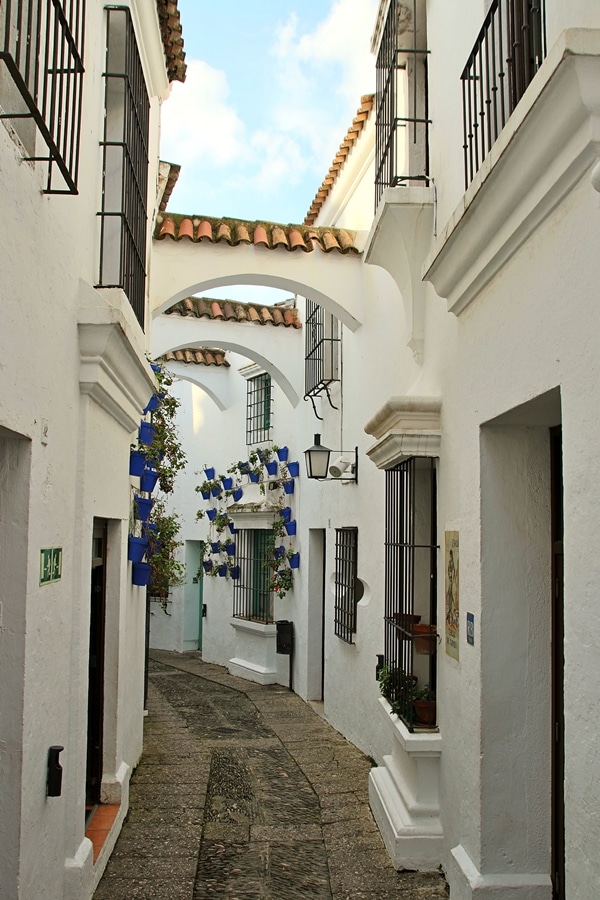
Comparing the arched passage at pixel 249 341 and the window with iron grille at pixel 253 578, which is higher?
the arched passage at pixel 249 341

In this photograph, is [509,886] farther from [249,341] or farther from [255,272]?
[249,341]

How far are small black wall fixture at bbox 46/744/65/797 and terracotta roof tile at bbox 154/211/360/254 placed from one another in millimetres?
5485

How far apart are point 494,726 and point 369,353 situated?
4.84 meters

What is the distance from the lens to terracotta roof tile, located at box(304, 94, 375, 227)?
8062mm

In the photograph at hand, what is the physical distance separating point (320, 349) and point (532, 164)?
7.73m

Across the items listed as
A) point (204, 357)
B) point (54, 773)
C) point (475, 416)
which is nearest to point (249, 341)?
point (204, 357)

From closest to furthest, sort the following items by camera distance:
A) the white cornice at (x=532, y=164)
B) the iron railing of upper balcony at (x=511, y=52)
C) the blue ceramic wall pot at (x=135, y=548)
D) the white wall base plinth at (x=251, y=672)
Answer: the white cornice at (x=532, y=164)
the iron railing of upper balcony at (x=511, y=52)
the blue ceramic wall pot at (x=135, y=548)
the white wall base plinth at (x=251, y=672)

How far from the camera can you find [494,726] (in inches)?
157

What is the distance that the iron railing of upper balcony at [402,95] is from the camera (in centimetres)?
606

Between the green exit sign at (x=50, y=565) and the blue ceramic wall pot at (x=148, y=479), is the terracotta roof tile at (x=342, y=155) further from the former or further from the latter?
the green exit sign at (x=50, y=565)

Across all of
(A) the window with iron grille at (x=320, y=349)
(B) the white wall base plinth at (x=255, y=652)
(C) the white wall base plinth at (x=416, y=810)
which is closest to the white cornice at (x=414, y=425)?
(C) the white wall base plinth at (x=416, y=810)

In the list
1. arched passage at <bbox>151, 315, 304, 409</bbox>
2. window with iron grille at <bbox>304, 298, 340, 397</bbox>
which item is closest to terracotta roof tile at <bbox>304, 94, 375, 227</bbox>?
window with iron grille at <bbox>304, 298, 340, 397</bbox>

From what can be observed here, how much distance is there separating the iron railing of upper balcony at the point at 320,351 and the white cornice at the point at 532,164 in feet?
19.9

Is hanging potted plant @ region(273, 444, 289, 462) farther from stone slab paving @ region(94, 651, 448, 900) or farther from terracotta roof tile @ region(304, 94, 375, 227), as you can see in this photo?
stone slab paving @ region(94, 651, 448, 900)
